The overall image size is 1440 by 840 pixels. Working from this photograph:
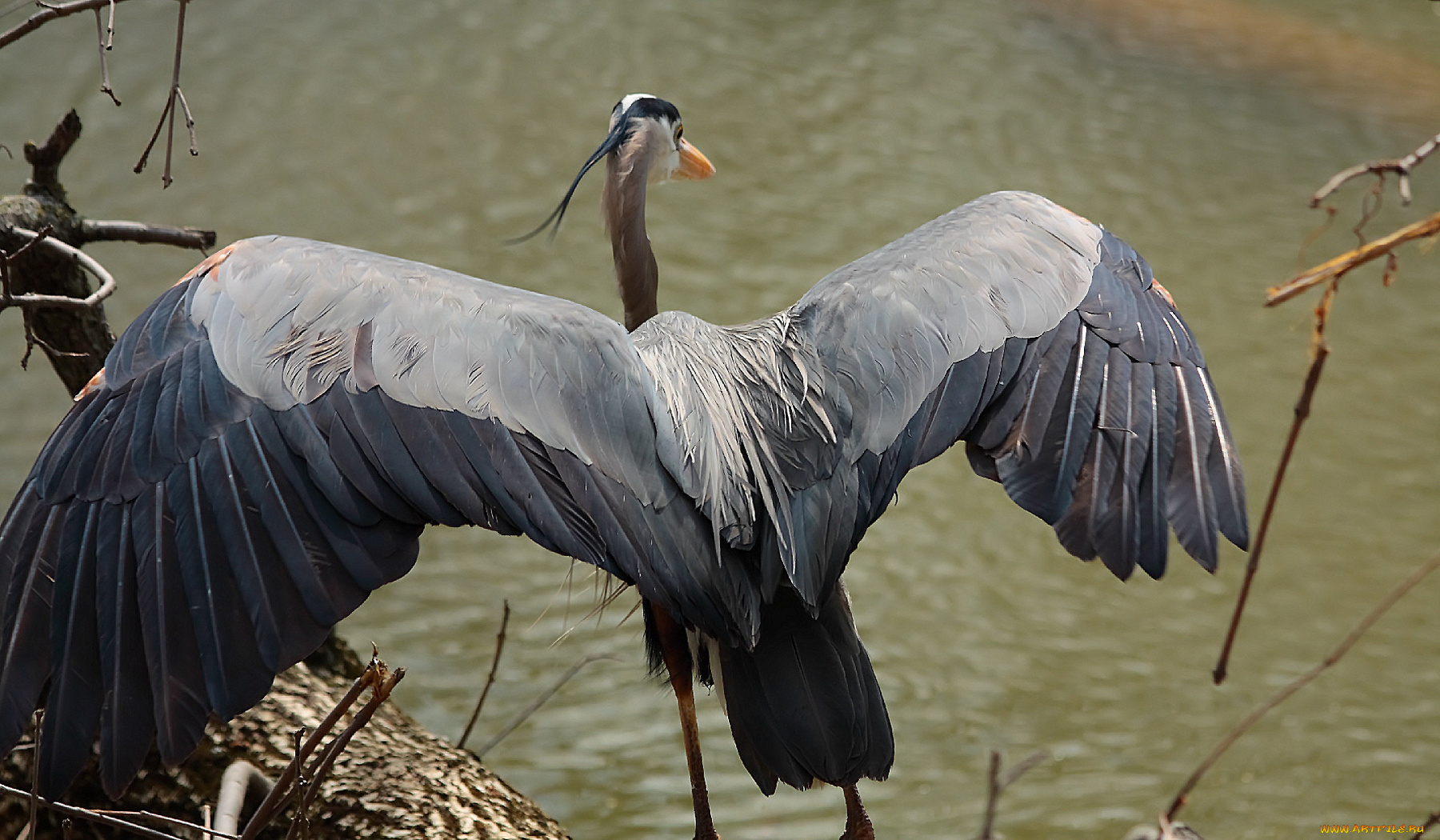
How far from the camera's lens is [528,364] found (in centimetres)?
214

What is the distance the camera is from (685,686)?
8.25 feet

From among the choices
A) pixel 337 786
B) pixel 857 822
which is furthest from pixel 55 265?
pixel 857 822

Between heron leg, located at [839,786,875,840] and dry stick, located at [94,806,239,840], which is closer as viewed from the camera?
dry stick, located at [94,806,239,840]

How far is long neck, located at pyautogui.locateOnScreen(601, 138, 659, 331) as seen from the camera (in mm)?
3121

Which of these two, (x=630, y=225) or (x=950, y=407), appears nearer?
(x=950, y=407)

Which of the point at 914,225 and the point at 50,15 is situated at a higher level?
the point at 50,15

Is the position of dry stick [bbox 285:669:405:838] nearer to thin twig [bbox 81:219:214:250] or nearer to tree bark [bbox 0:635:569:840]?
tree bark [bbox 0:635:569:840]

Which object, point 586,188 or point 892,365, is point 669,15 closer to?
point 586,188

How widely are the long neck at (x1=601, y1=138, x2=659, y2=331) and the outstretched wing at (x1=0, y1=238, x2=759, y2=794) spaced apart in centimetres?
90

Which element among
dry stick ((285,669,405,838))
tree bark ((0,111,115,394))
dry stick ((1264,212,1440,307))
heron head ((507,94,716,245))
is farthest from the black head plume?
dry stick ((1264,212,1440,307))

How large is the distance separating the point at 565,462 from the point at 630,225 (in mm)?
1175

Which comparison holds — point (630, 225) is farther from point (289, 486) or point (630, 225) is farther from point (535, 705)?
point (289, 486)

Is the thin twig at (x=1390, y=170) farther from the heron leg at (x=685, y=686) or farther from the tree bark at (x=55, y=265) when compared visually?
the tree bark at (x=55, y=265)

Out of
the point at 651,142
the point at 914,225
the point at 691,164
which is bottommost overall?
the point at 914,225
